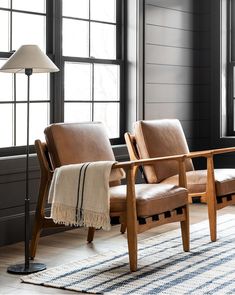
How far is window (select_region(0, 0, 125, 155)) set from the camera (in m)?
4.78

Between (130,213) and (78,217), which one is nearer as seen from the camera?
(130,213)

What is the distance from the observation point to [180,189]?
4.21 metres

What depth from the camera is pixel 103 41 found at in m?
5.69

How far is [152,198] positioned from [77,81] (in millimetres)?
1800

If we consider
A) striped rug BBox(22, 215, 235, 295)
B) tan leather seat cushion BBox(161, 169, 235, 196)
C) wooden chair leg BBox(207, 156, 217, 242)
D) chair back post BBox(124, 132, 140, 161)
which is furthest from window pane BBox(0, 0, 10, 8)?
striped rug BBox(22, 215, 235, 295)

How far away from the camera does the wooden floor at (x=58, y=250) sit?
11.6 feet

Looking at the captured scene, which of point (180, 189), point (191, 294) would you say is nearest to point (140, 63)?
point (180, 189)

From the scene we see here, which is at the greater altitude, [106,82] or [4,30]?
[4,30]

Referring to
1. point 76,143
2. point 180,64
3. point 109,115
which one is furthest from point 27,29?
point 180,64

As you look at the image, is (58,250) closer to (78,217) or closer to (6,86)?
(78,217)

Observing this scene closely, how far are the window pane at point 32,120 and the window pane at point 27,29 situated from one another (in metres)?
0.44

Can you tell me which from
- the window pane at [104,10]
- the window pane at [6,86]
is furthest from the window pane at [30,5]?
the window pane at [104,10]

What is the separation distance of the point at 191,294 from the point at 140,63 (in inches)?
115

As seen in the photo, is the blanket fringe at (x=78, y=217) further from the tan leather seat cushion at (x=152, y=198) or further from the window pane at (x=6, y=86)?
the window pane at (x=6, y=86)
